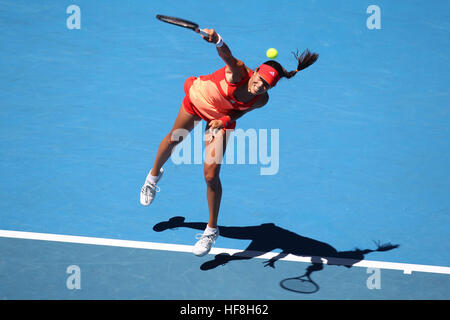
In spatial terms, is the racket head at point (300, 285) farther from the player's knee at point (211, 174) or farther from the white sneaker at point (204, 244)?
the player's knee at point (211, 174)

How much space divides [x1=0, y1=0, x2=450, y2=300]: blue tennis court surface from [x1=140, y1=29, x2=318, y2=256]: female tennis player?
0.75 metres

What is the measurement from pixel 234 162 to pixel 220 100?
75.2 inches

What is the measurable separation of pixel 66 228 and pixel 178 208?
1.26 meters

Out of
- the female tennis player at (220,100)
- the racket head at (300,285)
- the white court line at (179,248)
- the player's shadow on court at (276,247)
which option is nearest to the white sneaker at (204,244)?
the female tennis player at (220,100)

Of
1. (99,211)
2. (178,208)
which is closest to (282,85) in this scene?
(178,208)

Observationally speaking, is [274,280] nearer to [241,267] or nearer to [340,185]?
[241,267]

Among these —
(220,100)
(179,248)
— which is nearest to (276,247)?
(179,248)

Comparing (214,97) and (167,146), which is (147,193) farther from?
(214,97)

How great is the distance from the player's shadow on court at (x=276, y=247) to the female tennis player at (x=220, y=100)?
46cm

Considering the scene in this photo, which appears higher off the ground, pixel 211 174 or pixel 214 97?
pixel 214 97

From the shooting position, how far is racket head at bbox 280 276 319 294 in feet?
18.0

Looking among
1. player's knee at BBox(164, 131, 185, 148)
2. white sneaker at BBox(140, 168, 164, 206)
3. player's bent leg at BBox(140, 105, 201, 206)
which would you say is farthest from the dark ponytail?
white sneaker at BBox(140, 168, 164, 206)

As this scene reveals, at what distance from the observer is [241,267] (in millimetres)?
5762

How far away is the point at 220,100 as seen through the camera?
5531 mm
